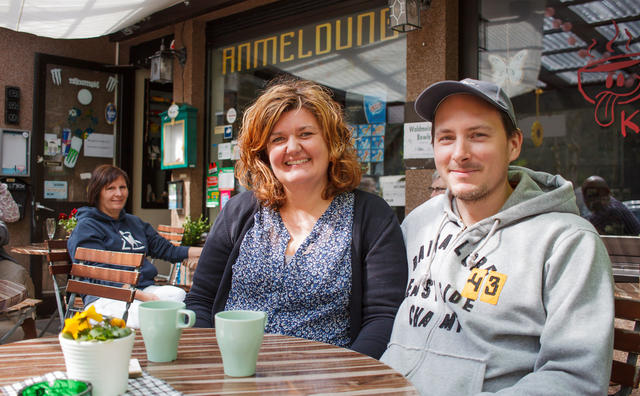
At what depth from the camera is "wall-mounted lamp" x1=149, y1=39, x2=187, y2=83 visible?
5.52m

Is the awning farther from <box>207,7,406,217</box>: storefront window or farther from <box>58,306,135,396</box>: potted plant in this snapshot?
<box>58,306,135,396</box>: potted plant

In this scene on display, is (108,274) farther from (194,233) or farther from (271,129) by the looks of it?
(194,233)

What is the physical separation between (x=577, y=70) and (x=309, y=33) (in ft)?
7.92

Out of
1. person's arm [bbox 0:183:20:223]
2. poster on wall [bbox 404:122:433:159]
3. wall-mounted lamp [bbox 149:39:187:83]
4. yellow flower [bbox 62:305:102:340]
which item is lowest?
yellow flower [bbox 62:305:102:340]

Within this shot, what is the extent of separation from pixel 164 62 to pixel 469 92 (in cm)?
473

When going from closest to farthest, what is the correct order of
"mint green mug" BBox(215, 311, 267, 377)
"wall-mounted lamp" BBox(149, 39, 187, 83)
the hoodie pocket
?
"mint green mug" BBox(215, 311, 267, 377) < the hoodie pocket < "wall-mounted lamp" BBox(149, 39, 187, 83)

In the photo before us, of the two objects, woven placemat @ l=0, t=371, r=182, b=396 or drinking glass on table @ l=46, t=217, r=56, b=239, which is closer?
woven placemat @ l=0, t=371, r=182, b=396

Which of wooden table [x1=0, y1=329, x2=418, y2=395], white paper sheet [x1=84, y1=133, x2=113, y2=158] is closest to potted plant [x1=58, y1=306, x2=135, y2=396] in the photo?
wooden table [x1=0, y1=329, x2=418, y2=395]

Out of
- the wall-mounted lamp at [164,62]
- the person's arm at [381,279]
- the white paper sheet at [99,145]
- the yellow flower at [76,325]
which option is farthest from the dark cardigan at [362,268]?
the white paper sheet at [99,145]

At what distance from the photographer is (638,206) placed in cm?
311

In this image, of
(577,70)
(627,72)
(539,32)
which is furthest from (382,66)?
(627,72)

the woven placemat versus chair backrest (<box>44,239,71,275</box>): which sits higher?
the woven placemat

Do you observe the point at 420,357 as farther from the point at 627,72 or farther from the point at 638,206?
the point at 627,72

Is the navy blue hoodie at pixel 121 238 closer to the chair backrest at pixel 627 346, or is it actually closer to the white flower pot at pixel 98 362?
the white flower pot at pixel 98 362
